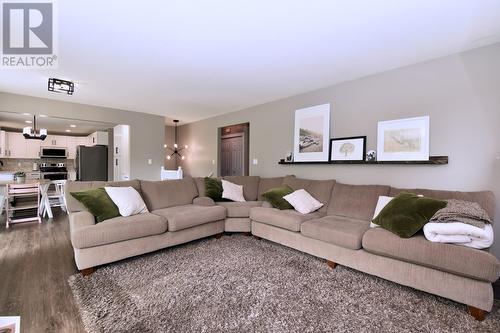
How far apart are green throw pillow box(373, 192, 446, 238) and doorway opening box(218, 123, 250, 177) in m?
3.50

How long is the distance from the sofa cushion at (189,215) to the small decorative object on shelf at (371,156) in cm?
222

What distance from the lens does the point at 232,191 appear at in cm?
403

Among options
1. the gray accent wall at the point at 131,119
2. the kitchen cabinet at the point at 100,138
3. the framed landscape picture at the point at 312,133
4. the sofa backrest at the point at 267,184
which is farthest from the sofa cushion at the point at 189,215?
the kitchen cabinet at the point at 100,138

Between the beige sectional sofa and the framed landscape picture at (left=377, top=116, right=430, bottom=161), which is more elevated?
the framed landscape picture at (left=377, top=116, right=430, bottom=161)

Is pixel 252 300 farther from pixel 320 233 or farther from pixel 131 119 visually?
pixel 131 119

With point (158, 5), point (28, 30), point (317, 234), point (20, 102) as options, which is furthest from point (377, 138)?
point (20, 102)

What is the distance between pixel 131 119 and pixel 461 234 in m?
6.13

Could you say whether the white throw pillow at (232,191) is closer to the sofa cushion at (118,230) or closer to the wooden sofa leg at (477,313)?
the sofa cushion at (118,230)

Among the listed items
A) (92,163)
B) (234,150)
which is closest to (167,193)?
(234,150)

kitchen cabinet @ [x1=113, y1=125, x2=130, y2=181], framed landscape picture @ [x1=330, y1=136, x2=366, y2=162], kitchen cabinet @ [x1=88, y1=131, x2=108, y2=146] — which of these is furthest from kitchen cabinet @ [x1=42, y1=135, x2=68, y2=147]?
framed landscape picture @ [x1=330, y1=136, x2=366, y2=162]

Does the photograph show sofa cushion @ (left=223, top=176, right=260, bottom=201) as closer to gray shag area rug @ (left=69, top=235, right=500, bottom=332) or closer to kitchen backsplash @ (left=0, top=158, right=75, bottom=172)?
gray shag area rug @ (left=69, top=235, right=500, bottom=332)

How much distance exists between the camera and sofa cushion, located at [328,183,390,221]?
9.54 feet

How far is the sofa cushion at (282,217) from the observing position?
2902 mm

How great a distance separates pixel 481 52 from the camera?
100 inches
